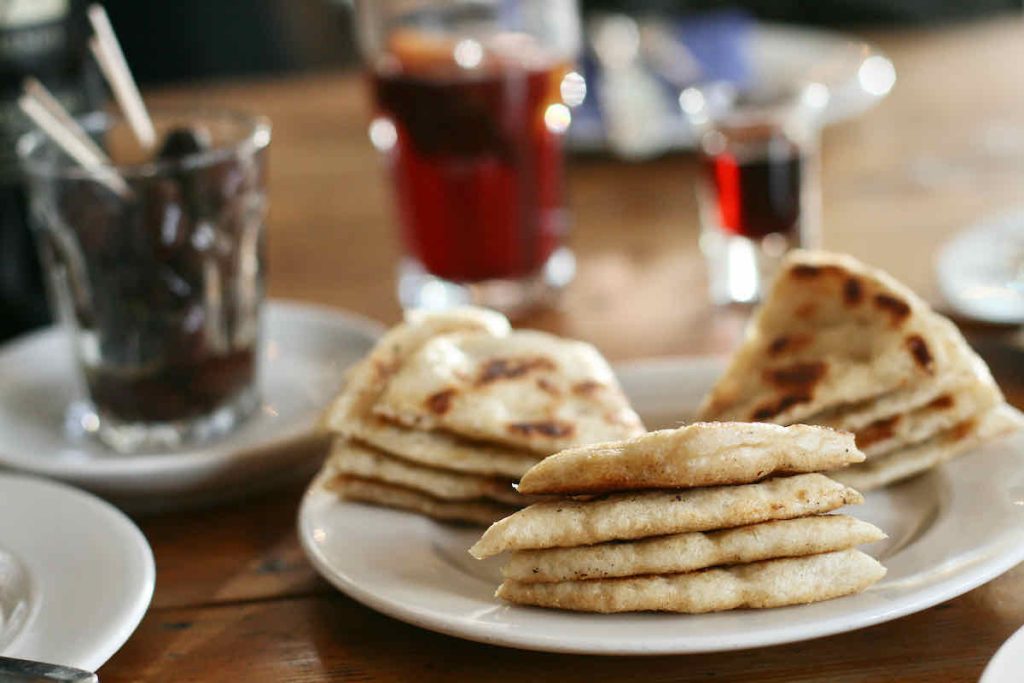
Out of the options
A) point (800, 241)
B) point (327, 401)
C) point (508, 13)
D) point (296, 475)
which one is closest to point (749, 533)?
point (296, 475)

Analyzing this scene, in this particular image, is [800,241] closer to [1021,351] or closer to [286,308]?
[1021,351]

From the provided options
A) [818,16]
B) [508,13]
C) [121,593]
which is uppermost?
[508,13]

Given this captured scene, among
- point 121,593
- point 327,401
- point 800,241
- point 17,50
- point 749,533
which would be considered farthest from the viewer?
point 800,241

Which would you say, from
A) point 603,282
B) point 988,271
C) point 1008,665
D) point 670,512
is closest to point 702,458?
point 670,512

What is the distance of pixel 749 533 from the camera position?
32.2 inches

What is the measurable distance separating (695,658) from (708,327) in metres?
0.70

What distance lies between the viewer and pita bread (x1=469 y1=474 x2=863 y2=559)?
81 cm

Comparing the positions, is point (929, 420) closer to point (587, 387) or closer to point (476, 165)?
point (587, 387)

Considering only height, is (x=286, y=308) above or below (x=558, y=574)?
below

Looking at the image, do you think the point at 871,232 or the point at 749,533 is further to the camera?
the point at 871,232

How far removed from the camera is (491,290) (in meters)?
1.68

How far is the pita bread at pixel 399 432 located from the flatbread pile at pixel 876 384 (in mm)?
195

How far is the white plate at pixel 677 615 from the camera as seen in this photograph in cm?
80

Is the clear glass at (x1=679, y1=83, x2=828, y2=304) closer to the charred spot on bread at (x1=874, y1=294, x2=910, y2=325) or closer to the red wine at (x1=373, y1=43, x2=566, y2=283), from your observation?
the red wine at (x1=373, y1=43, x2=566, y2=283)
